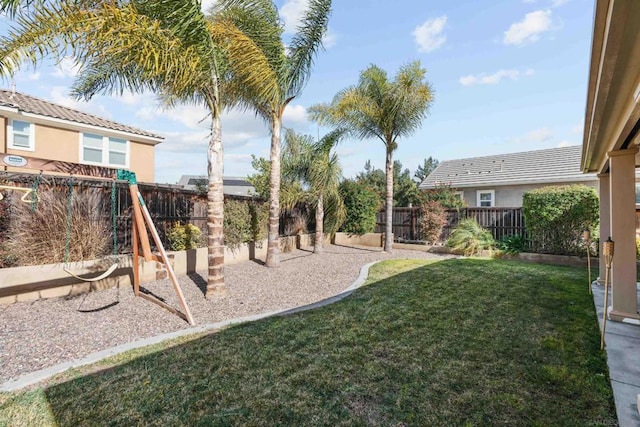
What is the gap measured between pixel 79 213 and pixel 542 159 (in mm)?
19447

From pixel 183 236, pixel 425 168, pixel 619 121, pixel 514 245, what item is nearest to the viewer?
pixel 619 121

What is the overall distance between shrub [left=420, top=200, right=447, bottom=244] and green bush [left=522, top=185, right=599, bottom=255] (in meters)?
2.97

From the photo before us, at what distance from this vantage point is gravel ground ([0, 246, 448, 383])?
12.6ft

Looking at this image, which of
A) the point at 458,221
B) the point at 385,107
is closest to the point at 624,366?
the point at 385,107

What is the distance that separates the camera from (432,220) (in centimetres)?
1259

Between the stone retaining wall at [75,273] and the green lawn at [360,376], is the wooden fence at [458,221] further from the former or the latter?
the stone retaining wall at [75,273]

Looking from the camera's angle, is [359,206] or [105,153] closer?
[105,153]

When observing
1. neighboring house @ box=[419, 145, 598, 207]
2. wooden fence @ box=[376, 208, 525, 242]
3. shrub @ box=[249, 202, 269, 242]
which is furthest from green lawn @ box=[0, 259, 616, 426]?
neighboring house @ box=[419, 145, 598, 207]

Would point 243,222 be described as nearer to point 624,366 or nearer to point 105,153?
point 105,153

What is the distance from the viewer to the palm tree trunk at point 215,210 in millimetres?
5754

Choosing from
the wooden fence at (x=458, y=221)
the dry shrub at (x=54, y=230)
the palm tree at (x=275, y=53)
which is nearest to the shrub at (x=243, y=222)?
the palm tree at (x=275, y=53)

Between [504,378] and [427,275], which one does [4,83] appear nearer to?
[504,378]

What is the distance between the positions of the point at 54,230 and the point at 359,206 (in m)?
10.3

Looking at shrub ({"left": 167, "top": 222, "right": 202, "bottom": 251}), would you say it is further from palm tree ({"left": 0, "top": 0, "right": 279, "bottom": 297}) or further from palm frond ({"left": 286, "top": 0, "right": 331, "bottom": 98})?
palm frond ({"left": 286, "top": 0, "right": 331, "bottom": 98})
